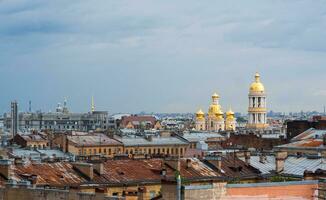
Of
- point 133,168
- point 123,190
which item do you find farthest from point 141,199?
point 133,168

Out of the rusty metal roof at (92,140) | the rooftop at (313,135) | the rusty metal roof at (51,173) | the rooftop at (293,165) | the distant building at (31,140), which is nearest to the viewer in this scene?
the rusty metal roof at (51,173)

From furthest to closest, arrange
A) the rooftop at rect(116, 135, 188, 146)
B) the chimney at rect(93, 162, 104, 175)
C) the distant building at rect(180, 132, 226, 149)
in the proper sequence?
1. the distant building at rect(180, 132, 226, 149)
2. the rooftop at rect(116, 135, 188, 146)
3. the chimney at rect(93, 162, 104, 175)

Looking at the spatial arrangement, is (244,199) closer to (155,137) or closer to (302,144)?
(302,144)

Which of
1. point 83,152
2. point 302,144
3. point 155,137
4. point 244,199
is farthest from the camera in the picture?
point 155,137

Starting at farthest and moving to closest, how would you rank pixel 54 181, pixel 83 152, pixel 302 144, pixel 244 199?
pixel 83 152 → pixel 302 144 → pixel 54 181 → pixel 244 199

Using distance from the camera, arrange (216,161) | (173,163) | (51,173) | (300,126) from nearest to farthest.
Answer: (51,173), (173,163), (216,161), (300,126)

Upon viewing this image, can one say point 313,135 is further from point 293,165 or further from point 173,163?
point 173,163

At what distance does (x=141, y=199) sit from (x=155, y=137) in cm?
10226

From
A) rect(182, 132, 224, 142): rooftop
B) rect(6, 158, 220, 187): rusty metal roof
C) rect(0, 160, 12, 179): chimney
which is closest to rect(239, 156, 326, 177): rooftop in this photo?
rect(6, 158, 220, 187): rusty metal roof

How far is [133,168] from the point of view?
61125 mm

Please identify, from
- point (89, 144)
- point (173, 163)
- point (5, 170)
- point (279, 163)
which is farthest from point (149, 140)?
point (5, 170)

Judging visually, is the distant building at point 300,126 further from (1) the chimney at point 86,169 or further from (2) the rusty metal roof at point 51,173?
(2) the rusty metal roof at point 51,173

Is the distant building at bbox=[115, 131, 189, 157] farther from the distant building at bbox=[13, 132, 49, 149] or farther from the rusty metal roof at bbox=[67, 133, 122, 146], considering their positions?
the distant building at bbox=[13, 132, 49, 149]

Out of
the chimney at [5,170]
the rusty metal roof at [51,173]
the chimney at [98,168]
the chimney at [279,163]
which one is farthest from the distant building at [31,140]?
the chimney at [5,170]
